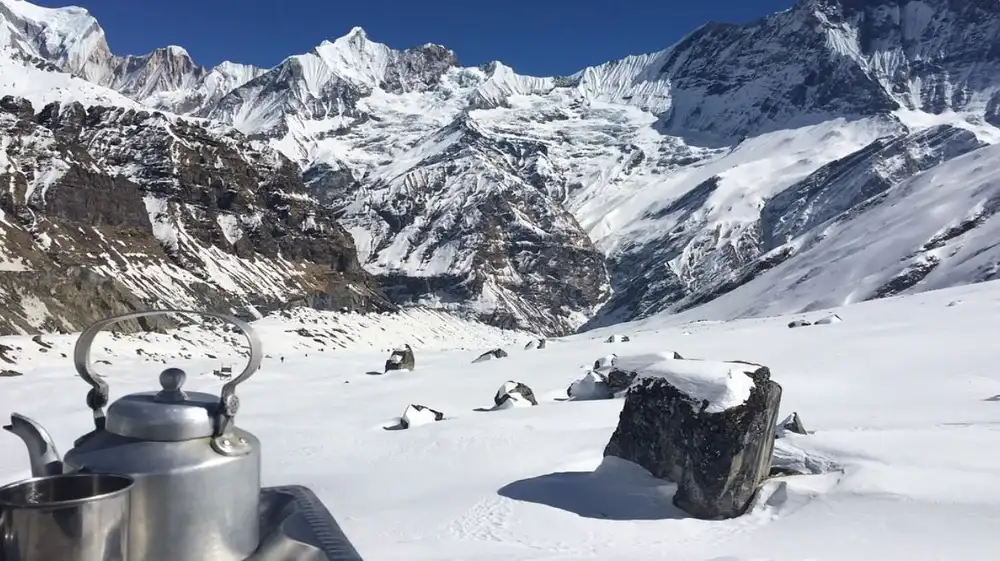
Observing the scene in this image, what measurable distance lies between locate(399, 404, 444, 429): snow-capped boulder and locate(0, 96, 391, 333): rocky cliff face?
46413 mm

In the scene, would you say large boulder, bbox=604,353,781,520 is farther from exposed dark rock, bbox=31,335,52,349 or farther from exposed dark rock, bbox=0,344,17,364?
exposed dark rock, bbox=31,335,52,349

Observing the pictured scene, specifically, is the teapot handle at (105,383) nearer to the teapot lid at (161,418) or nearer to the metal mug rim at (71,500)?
the teapot lid at (161,418)

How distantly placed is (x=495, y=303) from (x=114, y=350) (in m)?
161

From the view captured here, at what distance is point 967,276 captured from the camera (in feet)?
187

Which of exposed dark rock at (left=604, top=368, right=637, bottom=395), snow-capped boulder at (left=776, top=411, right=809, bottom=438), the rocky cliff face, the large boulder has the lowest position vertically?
exposed dark rock at (left=604, top=368, right=637, bottom=395)

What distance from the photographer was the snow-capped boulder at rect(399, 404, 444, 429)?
1215cm

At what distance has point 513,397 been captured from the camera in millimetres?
13859

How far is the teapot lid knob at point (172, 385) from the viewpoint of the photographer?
273cm

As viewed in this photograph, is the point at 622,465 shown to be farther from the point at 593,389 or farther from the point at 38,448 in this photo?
the point at 593,389

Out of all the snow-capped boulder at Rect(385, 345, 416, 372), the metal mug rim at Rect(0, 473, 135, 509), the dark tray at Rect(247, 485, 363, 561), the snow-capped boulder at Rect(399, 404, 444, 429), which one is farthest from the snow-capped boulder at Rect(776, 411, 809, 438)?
the snow-capped boulder at Rect(385, 345, 416, 372)

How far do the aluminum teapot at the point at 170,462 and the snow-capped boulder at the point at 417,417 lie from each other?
9.45 meters

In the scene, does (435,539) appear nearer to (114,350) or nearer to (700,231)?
(114,350)

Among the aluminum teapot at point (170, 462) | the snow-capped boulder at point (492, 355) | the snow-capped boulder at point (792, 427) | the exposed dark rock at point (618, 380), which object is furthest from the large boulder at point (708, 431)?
the snow-capped boulder at point (492, 355)

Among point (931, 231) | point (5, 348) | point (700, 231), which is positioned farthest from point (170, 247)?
point (700, 231)
